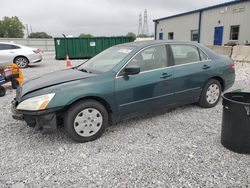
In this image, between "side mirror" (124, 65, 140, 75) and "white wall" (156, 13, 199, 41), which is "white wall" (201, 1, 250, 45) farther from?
"side mirror" (124, 65, 140, 75)

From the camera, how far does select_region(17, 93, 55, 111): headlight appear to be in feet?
9.22

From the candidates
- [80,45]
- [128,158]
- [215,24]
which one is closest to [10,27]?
[80,45]

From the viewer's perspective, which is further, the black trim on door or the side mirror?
the black trim on door

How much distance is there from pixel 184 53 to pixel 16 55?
389 inches

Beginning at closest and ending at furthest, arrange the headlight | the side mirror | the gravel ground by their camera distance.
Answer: the gravel ground < the headlight < the side mirror

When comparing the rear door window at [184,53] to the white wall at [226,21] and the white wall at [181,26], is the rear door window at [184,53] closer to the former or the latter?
the white wall at [226,21]

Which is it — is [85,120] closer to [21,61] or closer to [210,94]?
[210,94]

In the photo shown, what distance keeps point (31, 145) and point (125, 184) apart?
1.68m

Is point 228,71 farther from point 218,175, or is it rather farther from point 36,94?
point 36,94

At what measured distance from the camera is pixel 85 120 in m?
3.09

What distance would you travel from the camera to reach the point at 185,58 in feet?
13.4

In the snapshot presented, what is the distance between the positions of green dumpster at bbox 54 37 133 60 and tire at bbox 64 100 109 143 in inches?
536

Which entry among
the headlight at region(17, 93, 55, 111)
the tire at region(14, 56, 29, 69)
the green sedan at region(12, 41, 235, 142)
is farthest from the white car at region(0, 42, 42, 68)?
the headlight at region(17, 93, 55, 111)

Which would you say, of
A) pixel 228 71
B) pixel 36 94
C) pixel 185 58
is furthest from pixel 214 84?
pixel 36 94
